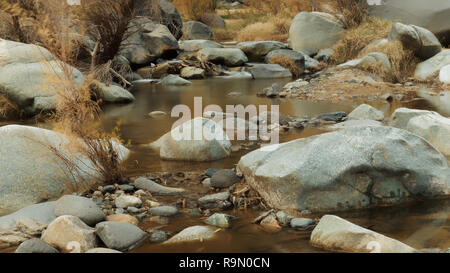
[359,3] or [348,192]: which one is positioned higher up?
[359,3]

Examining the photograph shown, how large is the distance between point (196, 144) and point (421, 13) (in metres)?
10.9

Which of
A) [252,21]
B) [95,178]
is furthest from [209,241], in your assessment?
[252,21]

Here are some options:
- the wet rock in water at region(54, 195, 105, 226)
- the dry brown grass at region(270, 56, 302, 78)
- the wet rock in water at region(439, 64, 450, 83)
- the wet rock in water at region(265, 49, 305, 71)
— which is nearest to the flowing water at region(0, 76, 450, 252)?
the wet rock in water at region(54, 195, 105, 226)

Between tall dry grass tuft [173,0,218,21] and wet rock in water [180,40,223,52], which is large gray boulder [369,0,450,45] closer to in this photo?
wet rock in water [180,40,223,52]

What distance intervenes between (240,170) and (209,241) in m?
1.40

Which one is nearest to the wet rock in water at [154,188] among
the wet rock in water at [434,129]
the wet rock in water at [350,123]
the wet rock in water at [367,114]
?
the wet rock in water at [434,129]

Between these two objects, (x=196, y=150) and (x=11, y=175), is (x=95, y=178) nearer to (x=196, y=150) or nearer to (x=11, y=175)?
(x=11, y=175)

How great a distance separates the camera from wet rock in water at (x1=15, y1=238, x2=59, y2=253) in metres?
3.28

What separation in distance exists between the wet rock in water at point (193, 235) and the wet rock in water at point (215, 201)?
1.86 feet

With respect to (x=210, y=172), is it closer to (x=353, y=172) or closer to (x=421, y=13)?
(x=353, y=172)

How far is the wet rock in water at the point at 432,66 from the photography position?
11.9 m

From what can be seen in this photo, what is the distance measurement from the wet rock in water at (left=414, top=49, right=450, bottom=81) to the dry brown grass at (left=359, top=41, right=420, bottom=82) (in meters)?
0.21

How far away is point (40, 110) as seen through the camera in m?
8.66

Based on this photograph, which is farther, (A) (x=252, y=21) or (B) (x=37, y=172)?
(A) (x=252, y=21)
